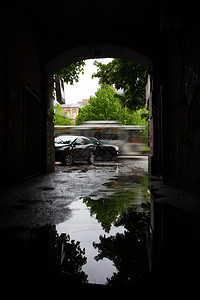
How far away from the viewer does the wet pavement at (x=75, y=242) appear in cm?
159

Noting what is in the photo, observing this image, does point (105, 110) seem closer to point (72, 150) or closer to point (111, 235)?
point (72, 150)

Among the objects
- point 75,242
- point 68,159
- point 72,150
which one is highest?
point 72,150

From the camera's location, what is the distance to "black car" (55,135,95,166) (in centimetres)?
1195

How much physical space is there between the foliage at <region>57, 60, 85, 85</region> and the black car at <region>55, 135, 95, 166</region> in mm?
3248

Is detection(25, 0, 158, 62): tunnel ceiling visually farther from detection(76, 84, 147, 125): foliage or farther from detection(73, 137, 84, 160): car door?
detection(76, 84, 147, 125): foliage

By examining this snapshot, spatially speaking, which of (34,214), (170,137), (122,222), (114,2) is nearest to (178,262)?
(122,222)

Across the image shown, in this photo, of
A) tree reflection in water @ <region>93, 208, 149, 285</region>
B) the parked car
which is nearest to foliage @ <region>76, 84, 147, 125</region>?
the parked car

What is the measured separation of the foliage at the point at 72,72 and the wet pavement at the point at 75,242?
8240 millimetres

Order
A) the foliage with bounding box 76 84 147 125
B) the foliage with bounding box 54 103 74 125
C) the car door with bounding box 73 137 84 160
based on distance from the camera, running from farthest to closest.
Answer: the foliage with bounding box 54 103 74 125 → the foliage with bounding box 76 84 147 125 → the car door with bounding box 73 137 84 160

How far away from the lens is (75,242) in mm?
2139

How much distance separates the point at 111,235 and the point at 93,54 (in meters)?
7.81

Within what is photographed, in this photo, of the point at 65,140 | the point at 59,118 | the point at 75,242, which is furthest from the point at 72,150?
the point at 59,118

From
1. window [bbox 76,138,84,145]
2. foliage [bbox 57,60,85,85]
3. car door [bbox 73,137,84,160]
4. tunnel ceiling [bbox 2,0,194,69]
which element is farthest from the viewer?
window [bbox 76,138,84,145]

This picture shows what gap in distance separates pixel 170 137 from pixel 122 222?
15.0 ft
